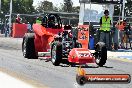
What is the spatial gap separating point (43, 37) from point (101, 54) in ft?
8.82

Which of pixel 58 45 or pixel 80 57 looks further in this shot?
pixel 58 45

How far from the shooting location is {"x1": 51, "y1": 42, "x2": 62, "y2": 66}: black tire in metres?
12.1

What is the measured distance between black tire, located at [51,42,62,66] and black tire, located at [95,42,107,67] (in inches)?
47.9

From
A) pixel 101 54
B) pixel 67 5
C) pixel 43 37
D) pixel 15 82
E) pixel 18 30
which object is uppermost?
pixel 67 5

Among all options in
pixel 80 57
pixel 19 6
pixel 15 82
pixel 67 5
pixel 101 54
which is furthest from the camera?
pixel 67 5

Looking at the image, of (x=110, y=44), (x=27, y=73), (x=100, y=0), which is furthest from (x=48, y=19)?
(x=100, y=0)

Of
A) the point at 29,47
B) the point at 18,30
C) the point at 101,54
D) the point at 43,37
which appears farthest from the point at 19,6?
the point at 101,54

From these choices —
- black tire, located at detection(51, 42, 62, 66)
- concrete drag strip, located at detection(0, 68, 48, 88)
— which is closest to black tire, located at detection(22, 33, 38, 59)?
black tire, located at detection(51, 42, 62, 66)

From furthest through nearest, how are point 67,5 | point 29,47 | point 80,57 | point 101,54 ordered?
point 67,5 → point 29,47 → point 101,54 → point 80,57

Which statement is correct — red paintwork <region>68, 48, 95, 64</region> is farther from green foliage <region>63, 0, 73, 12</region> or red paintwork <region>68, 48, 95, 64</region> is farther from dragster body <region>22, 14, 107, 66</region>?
green foliage <region>63, 0, 73, 12</region>

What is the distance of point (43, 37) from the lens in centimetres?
1432

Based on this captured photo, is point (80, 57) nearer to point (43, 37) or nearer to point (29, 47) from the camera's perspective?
point (43, 37)

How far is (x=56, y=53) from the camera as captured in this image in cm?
1211

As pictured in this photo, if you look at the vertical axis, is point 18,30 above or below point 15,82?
above
